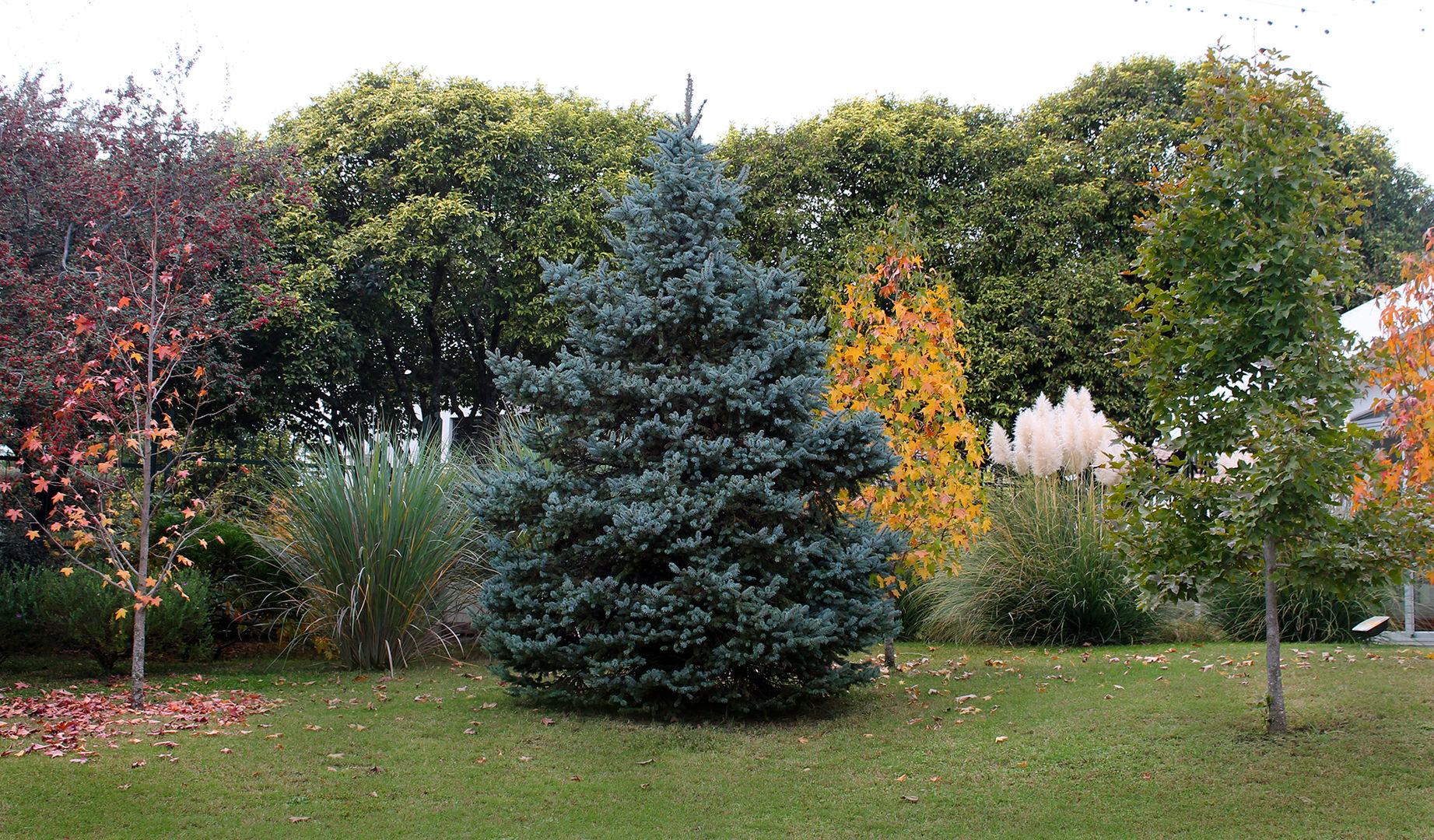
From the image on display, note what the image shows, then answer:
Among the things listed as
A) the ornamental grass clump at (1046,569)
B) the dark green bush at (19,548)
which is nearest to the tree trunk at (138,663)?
the dark green bush at (19,548)

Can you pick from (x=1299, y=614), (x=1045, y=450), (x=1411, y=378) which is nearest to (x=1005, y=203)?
(x=1045, y=450)

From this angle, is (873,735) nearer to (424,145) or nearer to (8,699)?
(8,699)

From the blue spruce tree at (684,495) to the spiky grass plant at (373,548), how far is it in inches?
69.3

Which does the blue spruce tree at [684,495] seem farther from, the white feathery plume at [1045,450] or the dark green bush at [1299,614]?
the dark green bush at [1299,614]

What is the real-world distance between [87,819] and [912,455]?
5516mm

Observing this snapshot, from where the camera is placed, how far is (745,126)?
19484 millimetres

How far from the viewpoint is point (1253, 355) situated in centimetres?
497

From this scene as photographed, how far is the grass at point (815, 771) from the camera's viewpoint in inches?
159

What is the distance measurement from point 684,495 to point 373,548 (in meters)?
3.07

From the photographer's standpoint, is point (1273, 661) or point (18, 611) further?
point (18, 611)

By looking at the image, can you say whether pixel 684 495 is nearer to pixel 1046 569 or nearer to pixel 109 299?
pixel 1046 569

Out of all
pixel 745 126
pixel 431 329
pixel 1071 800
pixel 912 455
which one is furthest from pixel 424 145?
pixel 1071 800

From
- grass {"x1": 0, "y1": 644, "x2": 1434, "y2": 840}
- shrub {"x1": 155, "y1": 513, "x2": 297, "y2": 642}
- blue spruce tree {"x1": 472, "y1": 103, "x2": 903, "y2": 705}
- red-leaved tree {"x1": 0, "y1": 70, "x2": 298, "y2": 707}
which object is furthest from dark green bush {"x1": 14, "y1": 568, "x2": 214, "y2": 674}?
blue spruce tree {"x1": 472, "y1": 103, "x2": 903, "y2": 705}

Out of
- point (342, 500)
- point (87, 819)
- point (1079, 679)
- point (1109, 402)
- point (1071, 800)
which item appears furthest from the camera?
point (1109, 402)
